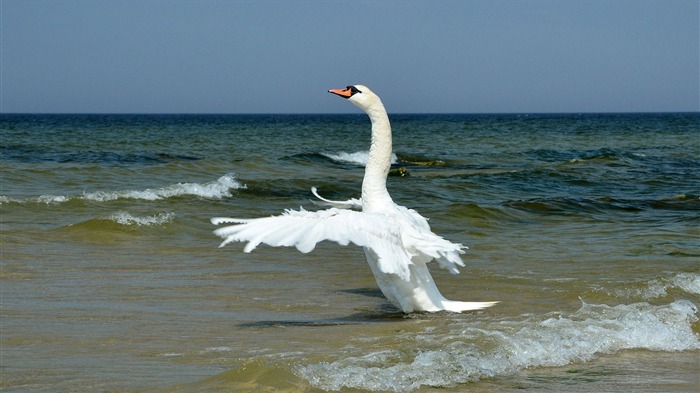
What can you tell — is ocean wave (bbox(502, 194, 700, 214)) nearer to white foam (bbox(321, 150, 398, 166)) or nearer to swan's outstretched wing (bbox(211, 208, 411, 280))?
swan's outstretched wing (bbox(211, 208, 411, 280))

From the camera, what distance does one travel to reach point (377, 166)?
22.8ft

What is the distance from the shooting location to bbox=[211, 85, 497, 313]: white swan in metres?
5.46

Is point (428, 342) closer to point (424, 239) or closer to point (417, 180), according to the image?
point (424, 239)

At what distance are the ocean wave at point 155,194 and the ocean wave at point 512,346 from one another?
912 cm

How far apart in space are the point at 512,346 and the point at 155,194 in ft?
35.5

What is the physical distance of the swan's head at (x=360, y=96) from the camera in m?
7.21

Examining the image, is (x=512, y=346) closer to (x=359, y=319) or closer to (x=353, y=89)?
(x=359, y=319)

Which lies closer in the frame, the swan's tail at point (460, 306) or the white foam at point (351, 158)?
the swan's tail at point (460, 306)

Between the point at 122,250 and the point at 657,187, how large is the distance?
13.1 m

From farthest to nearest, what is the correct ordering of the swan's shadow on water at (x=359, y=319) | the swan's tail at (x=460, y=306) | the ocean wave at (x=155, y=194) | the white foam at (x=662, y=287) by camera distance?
the ocean wave at (x=155, y=194), the white foam at (x=662, y=287), the swan's tail at (x=460, y=306), the swan's shadow on water at (x=359, y=319)

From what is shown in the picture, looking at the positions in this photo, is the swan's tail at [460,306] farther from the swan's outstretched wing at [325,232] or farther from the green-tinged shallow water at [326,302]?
the swan's outstretched wing at [325,232]

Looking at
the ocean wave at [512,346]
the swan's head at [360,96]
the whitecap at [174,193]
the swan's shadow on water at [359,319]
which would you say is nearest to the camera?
the ocean wave at [512,346]

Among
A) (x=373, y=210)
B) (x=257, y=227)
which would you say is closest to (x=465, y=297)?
(x=373, y=210)

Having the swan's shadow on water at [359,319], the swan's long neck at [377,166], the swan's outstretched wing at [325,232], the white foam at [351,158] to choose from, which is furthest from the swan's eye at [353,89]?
the white foam at [351,158]
